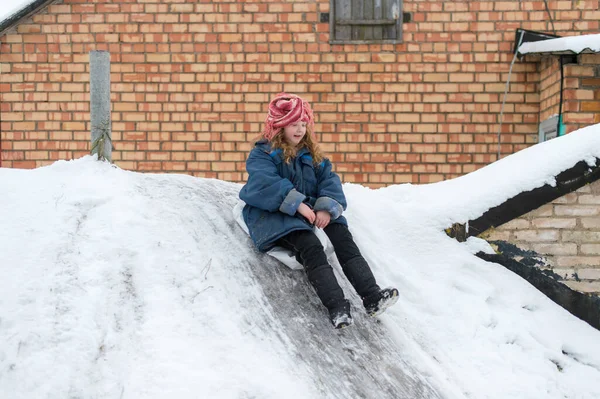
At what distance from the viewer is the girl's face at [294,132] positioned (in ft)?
13.2

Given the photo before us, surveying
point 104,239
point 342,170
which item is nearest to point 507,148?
point 342,170

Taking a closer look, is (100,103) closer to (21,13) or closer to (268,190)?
(268,190)

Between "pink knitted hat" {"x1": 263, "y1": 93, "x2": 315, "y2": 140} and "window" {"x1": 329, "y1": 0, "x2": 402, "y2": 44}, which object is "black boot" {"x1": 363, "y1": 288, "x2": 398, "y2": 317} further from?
"window" {"x1": 329, "y1": 0, "x2": 402, "y2": 44}

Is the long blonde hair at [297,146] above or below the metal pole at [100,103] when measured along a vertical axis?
below

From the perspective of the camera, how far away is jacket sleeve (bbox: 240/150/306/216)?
12.3 feet

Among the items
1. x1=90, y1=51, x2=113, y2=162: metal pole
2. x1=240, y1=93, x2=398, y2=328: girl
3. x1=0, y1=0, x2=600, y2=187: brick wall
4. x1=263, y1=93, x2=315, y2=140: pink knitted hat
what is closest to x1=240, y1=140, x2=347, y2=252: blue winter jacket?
x1=240, y1=93, x2=398, y2=328: girl

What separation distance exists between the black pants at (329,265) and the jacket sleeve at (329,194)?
13cm

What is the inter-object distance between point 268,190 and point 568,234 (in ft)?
8.75

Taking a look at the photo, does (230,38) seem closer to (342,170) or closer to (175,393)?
(342,170)

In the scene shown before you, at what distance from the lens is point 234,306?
142 inches

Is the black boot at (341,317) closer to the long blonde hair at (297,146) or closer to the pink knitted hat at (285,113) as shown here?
the long blonde hair at (297,146)

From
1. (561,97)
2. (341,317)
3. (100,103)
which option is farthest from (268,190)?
(561,97)

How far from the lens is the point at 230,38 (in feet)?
26.5

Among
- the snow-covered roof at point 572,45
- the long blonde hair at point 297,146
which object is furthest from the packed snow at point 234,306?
the snow-covered roof at point 572,45
